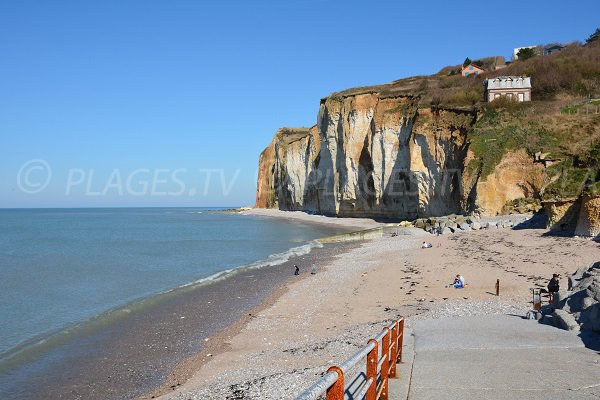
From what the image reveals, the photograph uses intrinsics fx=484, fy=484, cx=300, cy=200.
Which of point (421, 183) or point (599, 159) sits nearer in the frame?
point (599, 159)

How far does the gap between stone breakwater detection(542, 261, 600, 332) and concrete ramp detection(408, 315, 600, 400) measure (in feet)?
0.75

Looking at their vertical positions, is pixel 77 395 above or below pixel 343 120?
below

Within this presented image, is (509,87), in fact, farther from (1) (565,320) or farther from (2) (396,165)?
(1) (565,320)

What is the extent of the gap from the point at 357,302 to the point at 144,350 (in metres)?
6.62

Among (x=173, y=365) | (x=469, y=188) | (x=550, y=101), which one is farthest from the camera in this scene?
(x=550, y=101)

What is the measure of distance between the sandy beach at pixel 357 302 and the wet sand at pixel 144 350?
43cm

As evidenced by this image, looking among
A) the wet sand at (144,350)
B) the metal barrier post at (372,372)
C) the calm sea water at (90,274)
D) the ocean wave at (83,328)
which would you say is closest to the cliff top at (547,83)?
the calm sea water at (90,274)

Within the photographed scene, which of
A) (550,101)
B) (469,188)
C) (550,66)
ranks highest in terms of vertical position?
(550,66)

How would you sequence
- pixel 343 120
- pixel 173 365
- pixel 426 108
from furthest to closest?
pixel 343 120
pixel 426 108
pixel 173 365

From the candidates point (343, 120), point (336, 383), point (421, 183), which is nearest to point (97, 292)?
point (336, 383)

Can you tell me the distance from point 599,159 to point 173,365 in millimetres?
25692

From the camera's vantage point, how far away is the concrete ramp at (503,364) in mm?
4949

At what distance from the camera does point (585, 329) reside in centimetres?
737

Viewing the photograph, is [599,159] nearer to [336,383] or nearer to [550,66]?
[550,66]
